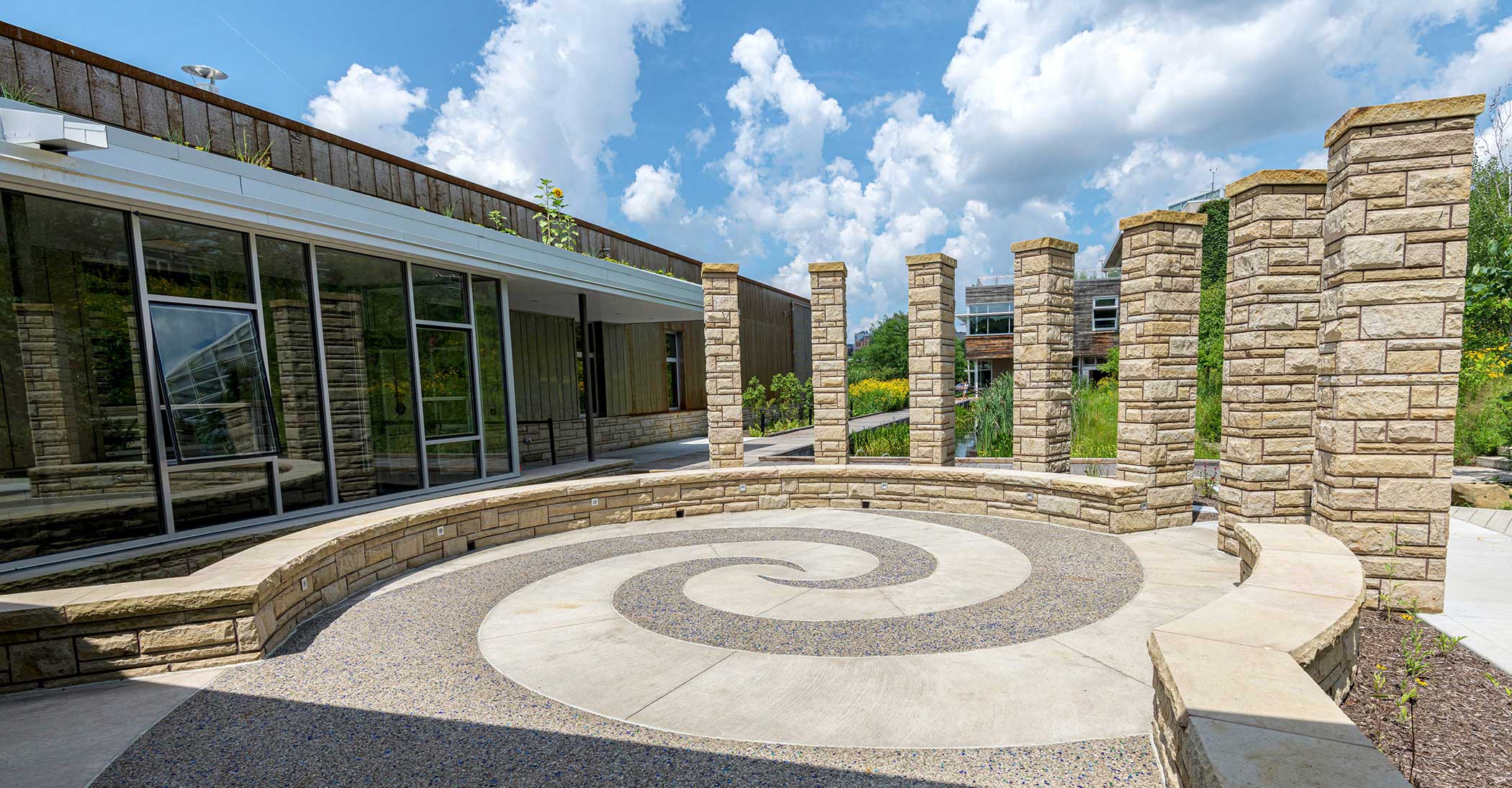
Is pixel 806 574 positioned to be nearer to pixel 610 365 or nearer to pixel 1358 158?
pixel 1358 158

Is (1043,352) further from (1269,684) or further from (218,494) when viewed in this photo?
(218,494)

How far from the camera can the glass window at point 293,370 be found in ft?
23.8

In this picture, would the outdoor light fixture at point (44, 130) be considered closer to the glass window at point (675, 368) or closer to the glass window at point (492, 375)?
the glass window at point (492, 375)

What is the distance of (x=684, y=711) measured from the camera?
3582mm

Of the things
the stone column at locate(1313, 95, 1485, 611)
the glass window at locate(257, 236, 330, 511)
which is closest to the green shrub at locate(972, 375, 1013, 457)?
the stone column at locate(1313, 95, 1485, 611)

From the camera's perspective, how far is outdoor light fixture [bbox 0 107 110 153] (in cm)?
503

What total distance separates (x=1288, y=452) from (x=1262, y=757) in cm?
547

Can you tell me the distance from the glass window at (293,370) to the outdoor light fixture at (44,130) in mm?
1969

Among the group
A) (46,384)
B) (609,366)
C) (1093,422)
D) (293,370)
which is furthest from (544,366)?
(1093,422)

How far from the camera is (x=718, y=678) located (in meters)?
3.99

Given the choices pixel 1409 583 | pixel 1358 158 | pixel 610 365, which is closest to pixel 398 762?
pixel 1409 583

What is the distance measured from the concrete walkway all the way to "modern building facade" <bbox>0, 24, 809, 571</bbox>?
33.6 ft

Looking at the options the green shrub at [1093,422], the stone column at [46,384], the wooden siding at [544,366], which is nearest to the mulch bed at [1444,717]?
the green shrub at [1093,422]

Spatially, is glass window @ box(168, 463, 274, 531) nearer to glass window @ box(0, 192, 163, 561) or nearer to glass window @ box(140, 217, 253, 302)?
glass window @ box(0, 192, 163, 561)
